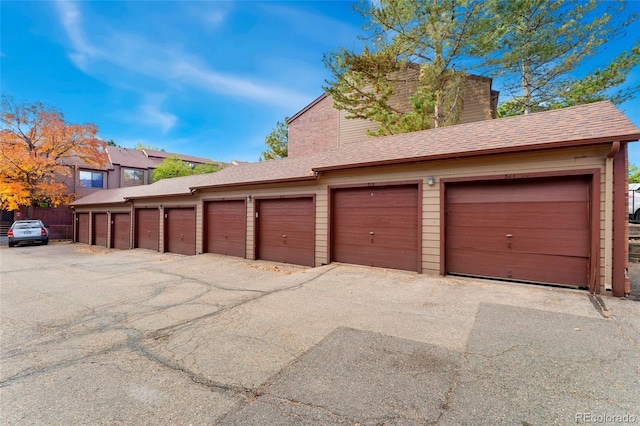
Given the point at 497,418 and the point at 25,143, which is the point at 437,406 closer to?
the point at 497,418

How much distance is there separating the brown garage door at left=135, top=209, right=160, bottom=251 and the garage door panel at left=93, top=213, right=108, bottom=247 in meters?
4.07

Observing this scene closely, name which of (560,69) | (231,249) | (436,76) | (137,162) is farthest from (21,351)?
(137,162)

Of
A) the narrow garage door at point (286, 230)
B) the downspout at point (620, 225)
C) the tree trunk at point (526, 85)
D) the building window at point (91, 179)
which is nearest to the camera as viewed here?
the downspout at point (620, 225)

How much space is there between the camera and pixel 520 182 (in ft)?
19.1

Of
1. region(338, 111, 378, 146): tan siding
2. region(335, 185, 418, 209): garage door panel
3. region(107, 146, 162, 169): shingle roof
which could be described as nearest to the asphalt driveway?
region(335, 185, 418, 209): garage door panel

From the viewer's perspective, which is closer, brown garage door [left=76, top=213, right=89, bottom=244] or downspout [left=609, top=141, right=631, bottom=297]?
downspout [left=609, top=141, right=631, bottom=297]

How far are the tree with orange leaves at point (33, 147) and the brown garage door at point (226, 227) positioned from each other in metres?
15.7

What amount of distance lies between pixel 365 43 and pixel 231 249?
433 inches

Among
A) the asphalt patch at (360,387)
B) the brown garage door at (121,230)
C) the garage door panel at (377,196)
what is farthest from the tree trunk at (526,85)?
the brown garage door at (121,230)

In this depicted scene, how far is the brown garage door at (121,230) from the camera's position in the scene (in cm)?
1569

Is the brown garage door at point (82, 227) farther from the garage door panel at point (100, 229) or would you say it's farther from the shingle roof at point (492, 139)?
the shingle roof at point (492, 139)

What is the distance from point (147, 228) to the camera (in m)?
14.6

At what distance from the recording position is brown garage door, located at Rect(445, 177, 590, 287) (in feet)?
17.5

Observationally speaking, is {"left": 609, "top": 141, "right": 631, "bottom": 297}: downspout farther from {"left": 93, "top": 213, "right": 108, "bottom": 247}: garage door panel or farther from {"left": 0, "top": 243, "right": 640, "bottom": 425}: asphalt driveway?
{"left": 93, "top": 213, "right": 108, "bottom": 247}: garage door panel
